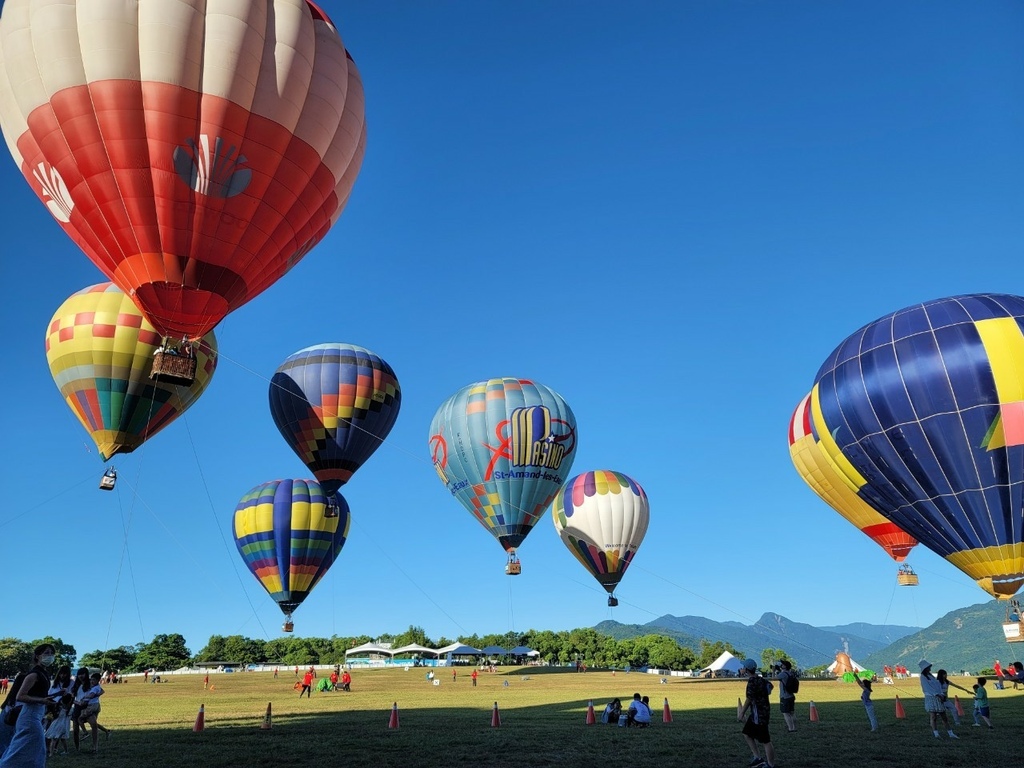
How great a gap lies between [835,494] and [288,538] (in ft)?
103

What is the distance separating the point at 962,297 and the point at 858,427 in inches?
206

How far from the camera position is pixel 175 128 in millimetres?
18125

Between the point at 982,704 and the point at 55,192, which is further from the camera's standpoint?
the point at 55,192

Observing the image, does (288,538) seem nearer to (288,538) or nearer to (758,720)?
(288,538)

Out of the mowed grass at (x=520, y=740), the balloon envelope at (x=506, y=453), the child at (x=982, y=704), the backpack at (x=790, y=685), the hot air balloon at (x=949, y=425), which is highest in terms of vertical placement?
the balloon envelope at (x=506, y=453)

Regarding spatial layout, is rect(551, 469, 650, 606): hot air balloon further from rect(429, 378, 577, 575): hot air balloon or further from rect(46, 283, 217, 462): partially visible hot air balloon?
rect(46, 283, 217, 462): partially visible hot air balloon

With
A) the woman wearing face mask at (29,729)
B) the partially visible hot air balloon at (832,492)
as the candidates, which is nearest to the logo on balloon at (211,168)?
the woman wearing face mask at (29,729)

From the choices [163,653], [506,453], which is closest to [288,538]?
[506,453]

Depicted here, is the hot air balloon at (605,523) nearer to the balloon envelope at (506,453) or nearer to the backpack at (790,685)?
the balloon envelope at (506,453)

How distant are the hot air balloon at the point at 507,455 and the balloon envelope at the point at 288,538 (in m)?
9.92

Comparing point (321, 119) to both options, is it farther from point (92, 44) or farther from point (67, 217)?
point (67, 217)

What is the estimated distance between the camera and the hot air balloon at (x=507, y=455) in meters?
38.1

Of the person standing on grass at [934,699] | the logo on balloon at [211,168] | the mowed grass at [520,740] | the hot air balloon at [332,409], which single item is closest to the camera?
the mowed grass at [520,740]

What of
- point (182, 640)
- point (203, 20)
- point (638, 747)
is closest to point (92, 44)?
point (203, 20)
